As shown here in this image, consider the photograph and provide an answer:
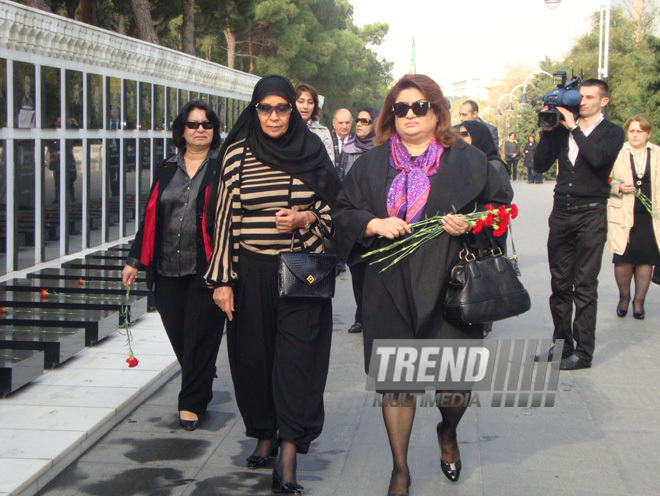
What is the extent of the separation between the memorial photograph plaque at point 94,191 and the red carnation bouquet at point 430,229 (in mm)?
8941

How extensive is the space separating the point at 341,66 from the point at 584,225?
203 feet

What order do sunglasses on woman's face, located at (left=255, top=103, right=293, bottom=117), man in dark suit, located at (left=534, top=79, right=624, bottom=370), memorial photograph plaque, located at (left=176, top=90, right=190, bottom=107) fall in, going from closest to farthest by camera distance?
sunglasses on woman's face, located at (left=255, top=103, right=293, bottom=117) → man in dark suit, located at (left=534, top=79, right=624, bottom=370) → memorial photograph plaque, located at (left=176, top=90, right=190, bottom=107)

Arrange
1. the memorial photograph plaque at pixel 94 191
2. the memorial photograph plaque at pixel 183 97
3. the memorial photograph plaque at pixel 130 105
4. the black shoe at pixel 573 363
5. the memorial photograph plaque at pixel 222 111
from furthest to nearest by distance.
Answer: the memorial photograph plaque at pixel 222 111, the memorial photograph plaque at pixel 183 97, the memorial photograph plaque at pixel 130 105, the memorial photograph plaque at pixel 94 191, the black shoe at pixel 573 363

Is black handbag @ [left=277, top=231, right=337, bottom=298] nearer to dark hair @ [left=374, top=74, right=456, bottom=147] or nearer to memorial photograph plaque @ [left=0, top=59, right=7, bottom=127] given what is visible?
dark hair @ [left=374, top=74, right=456, bottom=147]

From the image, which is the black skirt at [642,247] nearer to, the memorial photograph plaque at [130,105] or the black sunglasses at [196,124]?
the black sunglasses at [196,124]

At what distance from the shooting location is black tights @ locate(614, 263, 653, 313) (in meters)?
8.91

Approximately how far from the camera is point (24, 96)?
412 inches

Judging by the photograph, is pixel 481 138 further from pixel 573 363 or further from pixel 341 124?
pixel 341 124

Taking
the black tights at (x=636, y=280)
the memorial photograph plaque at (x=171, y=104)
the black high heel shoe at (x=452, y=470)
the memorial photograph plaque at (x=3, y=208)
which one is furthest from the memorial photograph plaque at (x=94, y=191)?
the black high heel shoe at (x=452, y=470)

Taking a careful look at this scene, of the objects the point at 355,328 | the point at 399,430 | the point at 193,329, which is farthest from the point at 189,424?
the point at 355,328

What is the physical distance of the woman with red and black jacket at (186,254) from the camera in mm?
5520

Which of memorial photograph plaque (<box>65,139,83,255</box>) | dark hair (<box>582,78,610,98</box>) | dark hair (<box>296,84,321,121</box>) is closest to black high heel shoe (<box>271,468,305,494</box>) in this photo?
dark hair (<box>582,78,610,98</box>)

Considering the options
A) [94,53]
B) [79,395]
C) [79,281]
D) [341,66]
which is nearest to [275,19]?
[341,66]

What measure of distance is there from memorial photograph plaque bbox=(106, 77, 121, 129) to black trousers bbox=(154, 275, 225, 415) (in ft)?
27.2
